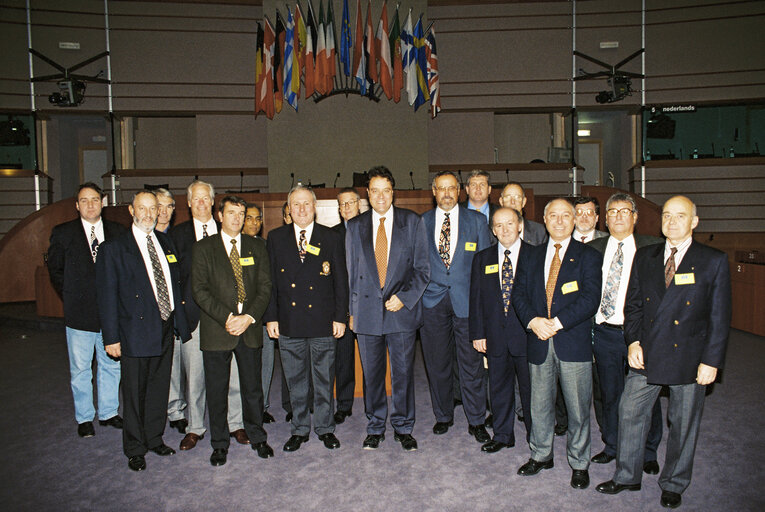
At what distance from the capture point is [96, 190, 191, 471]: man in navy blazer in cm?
301

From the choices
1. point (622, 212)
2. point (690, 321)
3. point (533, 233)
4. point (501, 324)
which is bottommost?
point (501, 324)

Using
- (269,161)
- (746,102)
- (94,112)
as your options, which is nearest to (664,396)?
(269,161)

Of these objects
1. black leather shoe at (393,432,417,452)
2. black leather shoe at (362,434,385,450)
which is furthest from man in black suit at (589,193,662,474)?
black leather shoe at (362,434,385,450)

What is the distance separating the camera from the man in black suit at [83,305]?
352cm

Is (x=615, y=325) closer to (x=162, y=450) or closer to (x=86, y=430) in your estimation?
(x=162, y=450)

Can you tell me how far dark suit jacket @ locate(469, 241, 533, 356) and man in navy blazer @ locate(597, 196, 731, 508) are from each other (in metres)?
0.63

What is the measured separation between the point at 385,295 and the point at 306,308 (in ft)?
1.66

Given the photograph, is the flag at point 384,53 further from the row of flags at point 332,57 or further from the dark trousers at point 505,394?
the dark trousers at point 505,394

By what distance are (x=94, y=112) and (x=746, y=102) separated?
43.0 ft

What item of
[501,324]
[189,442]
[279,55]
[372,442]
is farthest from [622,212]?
[279,55]

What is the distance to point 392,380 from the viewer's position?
333cm

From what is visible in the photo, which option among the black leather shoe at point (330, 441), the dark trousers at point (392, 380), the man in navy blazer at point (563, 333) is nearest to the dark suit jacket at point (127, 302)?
→ the black leather shoe at point (330, 441)

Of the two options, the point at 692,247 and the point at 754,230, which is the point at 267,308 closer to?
the point at 692,247

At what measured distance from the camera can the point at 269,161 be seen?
982 centimetres
